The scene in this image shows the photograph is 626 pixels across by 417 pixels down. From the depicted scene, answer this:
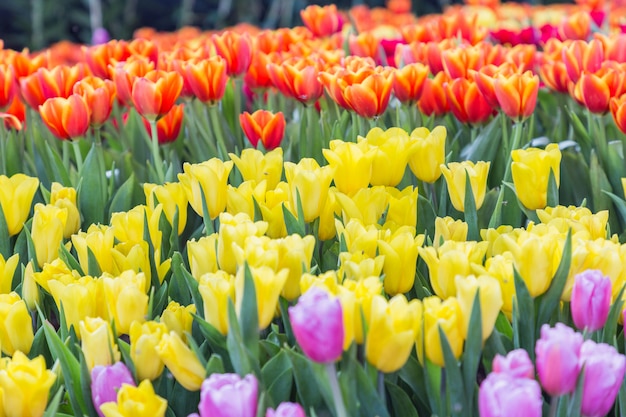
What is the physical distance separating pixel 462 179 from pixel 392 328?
500 mm

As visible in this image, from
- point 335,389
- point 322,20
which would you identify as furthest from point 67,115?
point 322,20

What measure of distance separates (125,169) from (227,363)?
869 millimetres

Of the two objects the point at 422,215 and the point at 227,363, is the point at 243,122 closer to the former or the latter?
the point at 422,215

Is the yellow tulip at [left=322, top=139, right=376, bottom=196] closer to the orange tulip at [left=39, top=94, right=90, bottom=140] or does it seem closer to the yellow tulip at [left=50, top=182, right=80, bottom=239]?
the yellow tulip at [left=50, top=182, right=80, bottom=239]

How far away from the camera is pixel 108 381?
3.21 feet

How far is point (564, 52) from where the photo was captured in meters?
1.85

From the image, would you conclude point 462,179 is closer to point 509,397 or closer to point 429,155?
point 429,155

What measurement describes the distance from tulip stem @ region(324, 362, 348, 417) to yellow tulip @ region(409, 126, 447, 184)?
58 centimetres

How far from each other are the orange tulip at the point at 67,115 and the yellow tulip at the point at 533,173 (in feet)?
2.71

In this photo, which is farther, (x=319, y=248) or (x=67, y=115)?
(x=67, y=115)

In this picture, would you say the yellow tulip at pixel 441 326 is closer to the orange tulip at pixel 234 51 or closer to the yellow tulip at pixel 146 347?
the yellow tulip at pixel 146 347

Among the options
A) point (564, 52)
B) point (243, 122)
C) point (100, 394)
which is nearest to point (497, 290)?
point (100, 394)

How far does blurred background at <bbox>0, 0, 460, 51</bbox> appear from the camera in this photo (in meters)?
5.99

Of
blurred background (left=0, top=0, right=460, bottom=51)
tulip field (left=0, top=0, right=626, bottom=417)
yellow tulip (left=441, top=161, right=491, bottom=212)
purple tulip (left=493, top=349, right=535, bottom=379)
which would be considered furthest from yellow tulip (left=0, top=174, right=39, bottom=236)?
blurred background (left=0, top=0, right=460, bottom=51)
